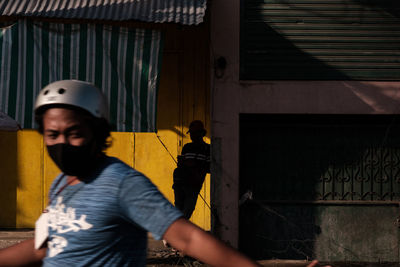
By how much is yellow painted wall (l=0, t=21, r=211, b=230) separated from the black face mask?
7.54m

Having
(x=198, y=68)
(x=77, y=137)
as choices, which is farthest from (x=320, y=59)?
(x=77, y=137)

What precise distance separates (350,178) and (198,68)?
318 cm

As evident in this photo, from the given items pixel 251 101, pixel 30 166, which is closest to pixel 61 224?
pixel 251 101

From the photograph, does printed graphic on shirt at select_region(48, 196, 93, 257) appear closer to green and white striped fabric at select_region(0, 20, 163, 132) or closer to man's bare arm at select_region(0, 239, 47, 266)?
man's bare arm at select_region(0, 239, 47, 266)

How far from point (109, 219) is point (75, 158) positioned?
0.83ft

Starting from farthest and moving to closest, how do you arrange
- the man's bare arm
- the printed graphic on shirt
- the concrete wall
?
1. the concrete wall
2. the man's bare arm
3. the printed graphic on shirt

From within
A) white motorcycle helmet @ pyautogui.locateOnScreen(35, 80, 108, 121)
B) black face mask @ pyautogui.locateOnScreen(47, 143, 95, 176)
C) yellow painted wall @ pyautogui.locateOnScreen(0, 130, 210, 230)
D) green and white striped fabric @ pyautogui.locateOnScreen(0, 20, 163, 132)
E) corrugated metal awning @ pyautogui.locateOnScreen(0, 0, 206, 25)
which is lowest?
yellow painted wall @ pyautogui.locateOnScreen(0, 130, 210, 230)

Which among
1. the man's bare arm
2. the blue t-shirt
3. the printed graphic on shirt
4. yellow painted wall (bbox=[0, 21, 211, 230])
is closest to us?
the blue t-shirt

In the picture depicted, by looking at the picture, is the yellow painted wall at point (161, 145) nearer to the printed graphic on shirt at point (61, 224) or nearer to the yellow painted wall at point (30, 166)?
the yellow painted wall at point (30, 166)

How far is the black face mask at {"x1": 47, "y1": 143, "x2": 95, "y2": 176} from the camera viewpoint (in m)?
1.99

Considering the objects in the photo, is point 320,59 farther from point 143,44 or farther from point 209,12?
point 143,44

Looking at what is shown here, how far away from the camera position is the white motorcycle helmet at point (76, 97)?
6.56 ft

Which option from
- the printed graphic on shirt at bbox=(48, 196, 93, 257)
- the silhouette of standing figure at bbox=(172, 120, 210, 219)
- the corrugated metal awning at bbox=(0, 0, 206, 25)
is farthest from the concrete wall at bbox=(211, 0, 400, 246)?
the printed graphic on shirt at bbox=(48, 196, 93, 257)

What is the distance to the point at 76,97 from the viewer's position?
2.00 metres
